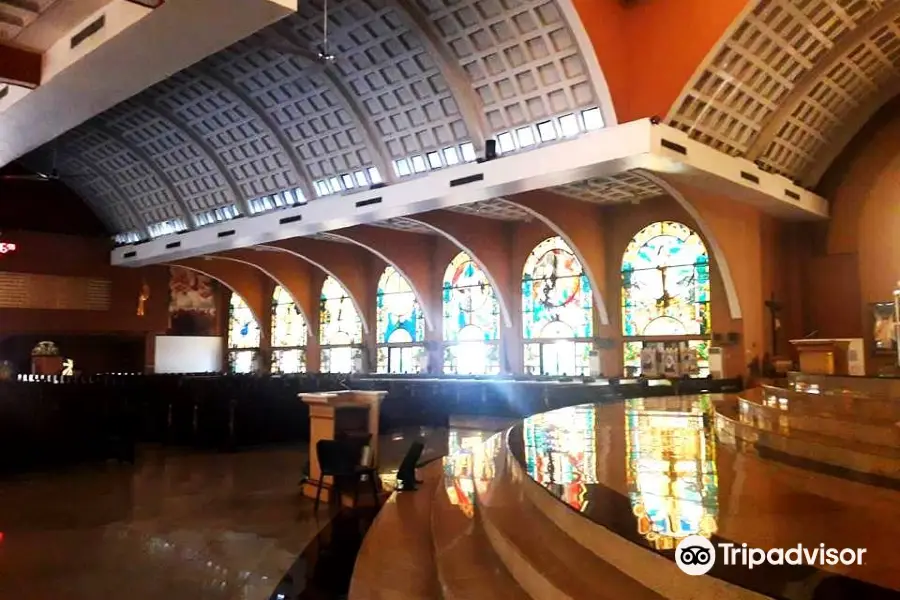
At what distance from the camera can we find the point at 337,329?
73.9 feet

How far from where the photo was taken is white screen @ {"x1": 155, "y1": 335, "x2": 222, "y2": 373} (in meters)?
23.6

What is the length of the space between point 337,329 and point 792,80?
50.1 feet

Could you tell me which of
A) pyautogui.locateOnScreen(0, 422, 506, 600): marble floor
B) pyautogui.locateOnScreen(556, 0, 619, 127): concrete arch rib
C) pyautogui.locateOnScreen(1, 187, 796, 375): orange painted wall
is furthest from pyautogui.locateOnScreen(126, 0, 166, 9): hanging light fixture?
pyautogui.locateOnScreen(1, 187, 796, 375): orange painted wall

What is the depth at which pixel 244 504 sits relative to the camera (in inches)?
263

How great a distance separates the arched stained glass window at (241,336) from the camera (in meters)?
24.9

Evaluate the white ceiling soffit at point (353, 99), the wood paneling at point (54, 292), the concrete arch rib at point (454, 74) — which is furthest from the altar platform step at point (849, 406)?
the wood paneling at point (54, 292)

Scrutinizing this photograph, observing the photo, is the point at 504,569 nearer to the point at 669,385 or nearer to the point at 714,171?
the point at 669,385

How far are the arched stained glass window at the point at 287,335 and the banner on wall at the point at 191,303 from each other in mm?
2567

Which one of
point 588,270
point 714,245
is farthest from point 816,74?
point 588,270

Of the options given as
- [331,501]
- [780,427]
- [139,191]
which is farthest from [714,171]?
[139,191]

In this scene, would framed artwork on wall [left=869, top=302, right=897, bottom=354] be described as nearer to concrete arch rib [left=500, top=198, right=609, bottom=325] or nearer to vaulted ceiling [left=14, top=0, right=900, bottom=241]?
vaulted ceiling [left=14, top=0, right=900, bottom=241]

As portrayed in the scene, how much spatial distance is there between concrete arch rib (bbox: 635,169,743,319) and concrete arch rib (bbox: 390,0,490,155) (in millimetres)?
2867

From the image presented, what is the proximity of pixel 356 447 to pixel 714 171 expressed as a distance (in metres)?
7.77

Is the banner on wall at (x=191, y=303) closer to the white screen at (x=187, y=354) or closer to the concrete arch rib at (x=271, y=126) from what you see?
the white screen at (x=187, y=354)
